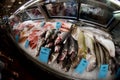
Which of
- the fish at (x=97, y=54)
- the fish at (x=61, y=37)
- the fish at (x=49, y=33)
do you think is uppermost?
the fish at (x=49, y=33)

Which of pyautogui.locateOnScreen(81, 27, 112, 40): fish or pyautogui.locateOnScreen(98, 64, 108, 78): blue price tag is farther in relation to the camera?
pyautogui.locateOnScreen(81, 27, 112, 40): fish

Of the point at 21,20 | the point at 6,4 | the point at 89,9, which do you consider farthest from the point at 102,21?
the point at 6,4

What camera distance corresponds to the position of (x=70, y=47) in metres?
2.77

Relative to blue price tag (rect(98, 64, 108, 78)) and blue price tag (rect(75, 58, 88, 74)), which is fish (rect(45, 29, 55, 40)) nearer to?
blue price tag (rect(75, 58, 88, 74))

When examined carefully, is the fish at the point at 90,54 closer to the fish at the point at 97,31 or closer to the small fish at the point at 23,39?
the fish at the point at 97,31

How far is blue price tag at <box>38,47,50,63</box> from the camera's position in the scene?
274 centimetres

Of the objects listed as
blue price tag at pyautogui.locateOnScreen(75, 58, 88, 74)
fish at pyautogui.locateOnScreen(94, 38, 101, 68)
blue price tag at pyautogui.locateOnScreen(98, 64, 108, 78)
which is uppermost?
fish at pyautogui.locateOnScreen(94, 38, 101, 68)

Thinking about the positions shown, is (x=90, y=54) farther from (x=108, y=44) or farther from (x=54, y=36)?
(x=54, y=36)

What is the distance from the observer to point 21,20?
121 inches

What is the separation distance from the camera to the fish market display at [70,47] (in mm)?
2730

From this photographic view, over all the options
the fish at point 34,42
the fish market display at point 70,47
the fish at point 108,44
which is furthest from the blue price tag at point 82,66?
the fish at point 34,42

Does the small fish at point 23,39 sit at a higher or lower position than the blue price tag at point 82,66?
higher

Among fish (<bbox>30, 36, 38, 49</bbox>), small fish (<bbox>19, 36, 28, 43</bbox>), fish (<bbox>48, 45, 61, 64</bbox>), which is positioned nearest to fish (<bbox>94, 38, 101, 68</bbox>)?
fish (<bbox>48, 45, 61, 64</bbox>)

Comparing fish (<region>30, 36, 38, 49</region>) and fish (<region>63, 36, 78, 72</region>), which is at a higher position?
fish (<region>30, 36, 38, 49</region>)
